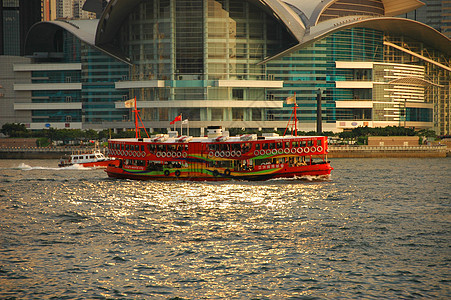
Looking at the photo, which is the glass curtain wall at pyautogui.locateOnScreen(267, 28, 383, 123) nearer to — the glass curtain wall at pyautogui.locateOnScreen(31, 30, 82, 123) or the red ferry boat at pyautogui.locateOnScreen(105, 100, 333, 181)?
the glass curtain wall at pyautogui.locateOnScreen(31, 30, 82, 123)

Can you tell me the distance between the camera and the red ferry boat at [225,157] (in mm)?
62938

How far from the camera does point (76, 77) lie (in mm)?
161875

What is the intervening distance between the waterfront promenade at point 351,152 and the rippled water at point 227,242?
56725 millimetres

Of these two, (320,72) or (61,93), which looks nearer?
(320,72)

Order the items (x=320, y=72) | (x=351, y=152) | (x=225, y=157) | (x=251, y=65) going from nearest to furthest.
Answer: (x=225, y=157), (x=351, y=152), (x=320, y=72), (x=251, y=65)

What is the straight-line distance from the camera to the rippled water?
88.5ft

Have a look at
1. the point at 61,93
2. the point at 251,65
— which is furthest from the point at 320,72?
the point at 61,93

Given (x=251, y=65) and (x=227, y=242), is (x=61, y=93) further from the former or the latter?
(x=227, y=242)

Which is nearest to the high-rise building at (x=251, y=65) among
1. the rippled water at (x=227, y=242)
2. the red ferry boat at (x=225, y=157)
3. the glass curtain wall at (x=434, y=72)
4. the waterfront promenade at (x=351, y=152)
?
the glass curtain wall at (x=434, y=72)

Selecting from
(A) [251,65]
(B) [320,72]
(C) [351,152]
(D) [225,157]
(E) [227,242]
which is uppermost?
(A) [251,65]

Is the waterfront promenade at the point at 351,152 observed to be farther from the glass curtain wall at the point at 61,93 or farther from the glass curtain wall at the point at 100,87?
the glass curtain wall at the point at 61,93

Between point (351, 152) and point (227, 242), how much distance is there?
86572mm

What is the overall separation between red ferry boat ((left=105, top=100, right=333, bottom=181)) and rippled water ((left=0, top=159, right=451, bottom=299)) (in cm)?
418

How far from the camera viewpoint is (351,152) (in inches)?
4641
